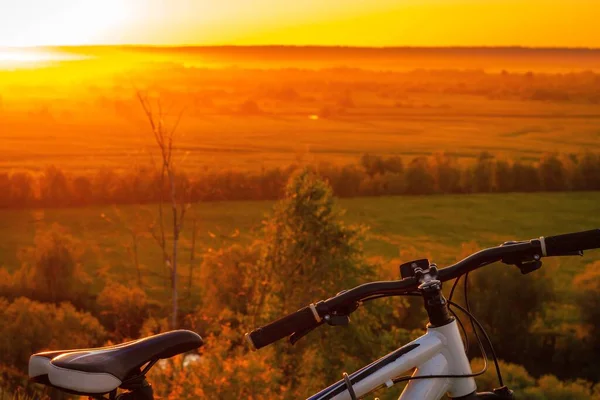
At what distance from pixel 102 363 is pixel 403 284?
999 millimetres

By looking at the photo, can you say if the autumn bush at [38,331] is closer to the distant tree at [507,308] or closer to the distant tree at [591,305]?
the distant tree at [507,308]

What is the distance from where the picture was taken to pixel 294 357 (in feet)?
91.1

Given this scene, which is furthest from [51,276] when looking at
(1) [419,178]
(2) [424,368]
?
(2) [424,368]

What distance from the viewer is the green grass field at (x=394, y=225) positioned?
5672 cm

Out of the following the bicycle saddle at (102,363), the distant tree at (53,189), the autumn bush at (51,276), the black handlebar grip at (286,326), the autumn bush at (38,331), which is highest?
the distant tree at (53,189)

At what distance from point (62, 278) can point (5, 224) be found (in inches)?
467

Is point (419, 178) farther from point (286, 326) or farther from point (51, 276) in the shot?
point (286, 326)

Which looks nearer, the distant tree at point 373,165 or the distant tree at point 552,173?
the distant tree at point 552,173

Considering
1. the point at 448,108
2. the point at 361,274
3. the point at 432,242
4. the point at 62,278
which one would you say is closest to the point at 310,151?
the point at 432,242

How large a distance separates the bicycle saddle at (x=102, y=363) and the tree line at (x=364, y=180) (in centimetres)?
5305

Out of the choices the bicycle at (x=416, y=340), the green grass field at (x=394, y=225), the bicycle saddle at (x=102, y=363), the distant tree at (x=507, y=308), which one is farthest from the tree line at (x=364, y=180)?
the bicycle at (x=416, y=340)

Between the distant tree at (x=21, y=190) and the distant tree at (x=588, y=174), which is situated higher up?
the distant tree at (x=21, y=190)

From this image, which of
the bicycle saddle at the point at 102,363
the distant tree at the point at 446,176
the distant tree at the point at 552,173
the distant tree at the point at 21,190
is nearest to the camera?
the bicycle saddle at the point at 102,363

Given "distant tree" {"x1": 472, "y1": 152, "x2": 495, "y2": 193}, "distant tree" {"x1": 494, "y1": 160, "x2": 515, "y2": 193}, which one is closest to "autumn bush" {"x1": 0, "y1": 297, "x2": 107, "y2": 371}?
"distant tree" {"x1": 472, "y1": 152, "x2": 495, "y2": 193}
